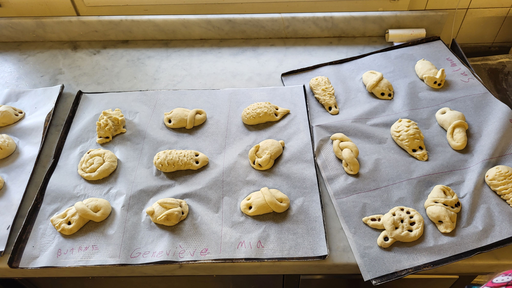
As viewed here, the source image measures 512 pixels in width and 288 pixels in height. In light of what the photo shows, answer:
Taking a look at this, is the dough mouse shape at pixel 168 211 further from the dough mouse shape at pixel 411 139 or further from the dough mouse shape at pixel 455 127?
the dough mouse shape at pixel 455 127

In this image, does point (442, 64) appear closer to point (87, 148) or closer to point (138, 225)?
point (138, 225)

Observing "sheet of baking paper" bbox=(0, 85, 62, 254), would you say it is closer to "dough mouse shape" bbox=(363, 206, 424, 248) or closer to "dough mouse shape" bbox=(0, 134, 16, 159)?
"dough mouse shape" bbox=(0, 134, 16, 159)

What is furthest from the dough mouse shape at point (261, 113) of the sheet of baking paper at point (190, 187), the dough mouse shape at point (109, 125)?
the dough mouse shape at point (109, 125)

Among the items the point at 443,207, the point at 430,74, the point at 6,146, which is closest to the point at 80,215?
the point at 6,146

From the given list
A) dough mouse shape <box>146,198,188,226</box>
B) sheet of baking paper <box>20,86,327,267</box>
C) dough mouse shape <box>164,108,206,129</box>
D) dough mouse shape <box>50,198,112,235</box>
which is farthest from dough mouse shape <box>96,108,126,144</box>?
dough mouse shape <box>146,198,188,226</box>

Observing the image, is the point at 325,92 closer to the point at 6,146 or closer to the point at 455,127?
the point at 455,127
